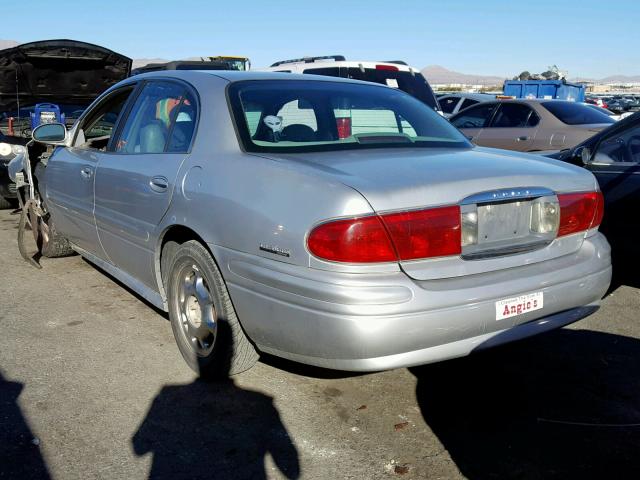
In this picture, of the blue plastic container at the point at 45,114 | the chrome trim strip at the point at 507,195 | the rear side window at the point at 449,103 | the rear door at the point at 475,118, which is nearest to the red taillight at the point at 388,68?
the rear door at the point at 475,118

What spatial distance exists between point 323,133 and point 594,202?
56.5 inches

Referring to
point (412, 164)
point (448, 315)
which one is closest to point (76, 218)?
point (412, 164)

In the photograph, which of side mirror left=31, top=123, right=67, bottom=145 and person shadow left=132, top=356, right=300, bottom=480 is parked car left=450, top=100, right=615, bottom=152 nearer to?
side mirror left=31, top=123, right=67, bottom=145

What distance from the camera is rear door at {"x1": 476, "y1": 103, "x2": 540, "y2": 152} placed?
10688 mm

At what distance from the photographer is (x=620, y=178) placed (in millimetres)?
4969

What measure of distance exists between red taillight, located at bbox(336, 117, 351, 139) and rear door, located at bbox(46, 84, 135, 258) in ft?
5.24

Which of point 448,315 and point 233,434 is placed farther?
point 233,434

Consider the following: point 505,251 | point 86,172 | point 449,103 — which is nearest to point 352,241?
→ point 505,251

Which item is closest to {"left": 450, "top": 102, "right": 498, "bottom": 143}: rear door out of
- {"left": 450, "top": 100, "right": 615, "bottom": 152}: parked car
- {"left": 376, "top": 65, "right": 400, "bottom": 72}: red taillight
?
{"left": 450, "top": 100, "right": 615, "bottom": 152}: parked car

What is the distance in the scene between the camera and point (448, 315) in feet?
9.23

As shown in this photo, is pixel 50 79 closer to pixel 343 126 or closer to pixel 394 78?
pixel 394 78

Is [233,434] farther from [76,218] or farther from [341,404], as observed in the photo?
[76,218]

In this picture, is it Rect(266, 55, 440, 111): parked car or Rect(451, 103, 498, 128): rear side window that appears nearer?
Rect(266, 55, 440, 111): parked car

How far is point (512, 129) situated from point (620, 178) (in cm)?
624
